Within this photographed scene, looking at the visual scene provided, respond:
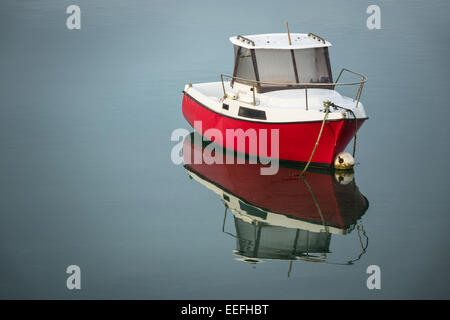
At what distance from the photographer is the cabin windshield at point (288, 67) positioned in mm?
17781

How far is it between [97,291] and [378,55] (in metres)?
15.7

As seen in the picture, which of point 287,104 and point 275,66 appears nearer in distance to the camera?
point 287,104

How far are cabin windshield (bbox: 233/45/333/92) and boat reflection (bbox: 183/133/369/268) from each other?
5.86ft

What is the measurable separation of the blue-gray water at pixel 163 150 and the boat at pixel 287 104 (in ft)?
3.94

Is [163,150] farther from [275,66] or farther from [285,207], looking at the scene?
[285,207]


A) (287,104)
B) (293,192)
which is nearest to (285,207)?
(293,192)

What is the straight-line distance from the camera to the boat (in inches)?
659

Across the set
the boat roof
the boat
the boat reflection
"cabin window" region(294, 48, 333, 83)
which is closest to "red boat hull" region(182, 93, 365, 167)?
the boat

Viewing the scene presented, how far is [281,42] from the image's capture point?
18.0 meters

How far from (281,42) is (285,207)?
4.23m

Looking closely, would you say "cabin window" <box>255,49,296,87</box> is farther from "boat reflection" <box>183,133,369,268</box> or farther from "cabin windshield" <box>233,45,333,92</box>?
"boat reflection" <box>183,133,369,268</box>

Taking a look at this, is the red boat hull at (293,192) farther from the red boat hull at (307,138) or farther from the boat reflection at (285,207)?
the red boat hull at (307,138)

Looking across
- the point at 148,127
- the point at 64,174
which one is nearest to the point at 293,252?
the point at 64,174

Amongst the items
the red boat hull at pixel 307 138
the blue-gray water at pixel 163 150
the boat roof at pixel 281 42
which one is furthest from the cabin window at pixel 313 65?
the blue-gray water at pixel 163 150
